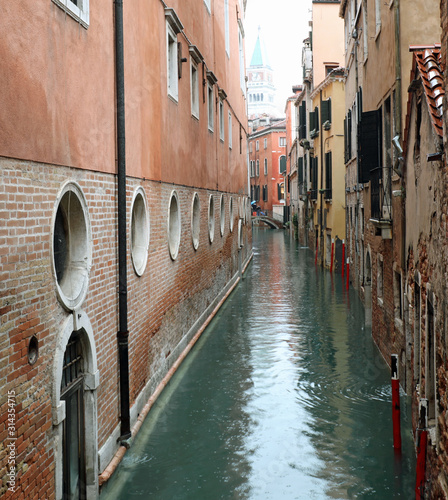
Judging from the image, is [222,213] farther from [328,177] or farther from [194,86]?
[328,177]

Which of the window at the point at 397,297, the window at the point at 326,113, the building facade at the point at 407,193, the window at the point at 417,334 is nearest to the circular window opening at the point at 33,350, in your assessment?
the building facade at the point at 407,193

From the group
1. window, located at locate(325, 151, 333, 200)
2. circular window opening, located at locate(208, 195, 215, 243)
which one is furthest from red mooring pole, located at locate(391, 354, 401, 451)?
window, located at locate(325, 151, 333, 200)

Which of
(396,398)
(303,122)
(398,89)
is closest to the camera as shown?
(396,398)

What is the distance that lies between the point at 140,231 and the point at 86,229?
2.70 metres

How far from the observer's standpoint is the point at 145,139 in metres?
8.64

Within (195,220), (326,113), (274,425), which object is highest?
(326,113)

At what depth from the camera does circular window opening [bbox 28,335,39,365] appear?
4.57 m

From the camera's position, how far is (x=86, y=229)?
6.07m

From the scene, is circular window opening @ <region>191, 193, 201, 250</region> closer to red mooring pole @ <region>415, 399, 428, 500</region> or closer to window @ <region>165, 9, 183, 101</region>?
window @ <region>165, 9, 183, 101</region>

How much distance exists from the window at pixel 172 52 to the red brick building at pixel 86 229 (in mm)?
34

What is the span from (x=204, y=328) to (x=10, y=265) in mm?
9991

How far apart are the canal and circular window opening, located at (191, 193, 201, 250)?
2.08m

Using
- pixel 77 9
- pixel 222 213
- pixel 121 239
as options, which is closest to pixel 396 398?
pixel 121 239

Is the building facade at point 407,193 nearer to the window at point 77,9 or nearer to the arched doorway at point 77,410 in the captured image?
the arched doorway at point 77,410
